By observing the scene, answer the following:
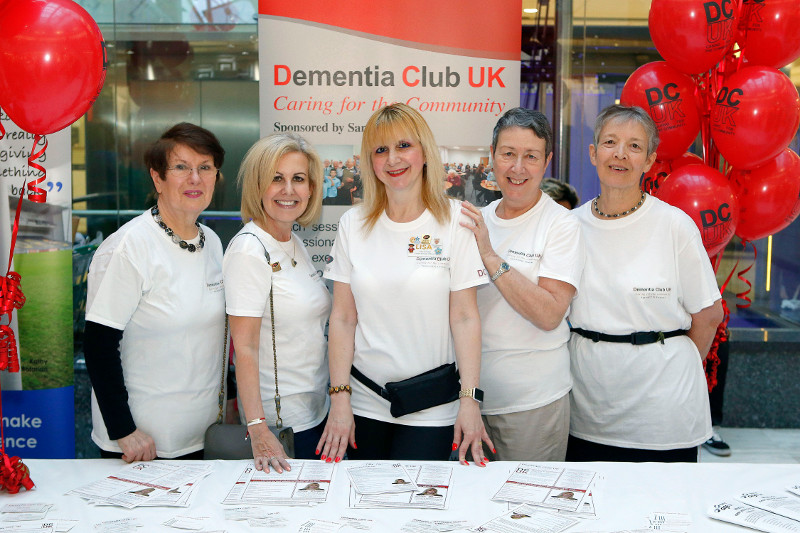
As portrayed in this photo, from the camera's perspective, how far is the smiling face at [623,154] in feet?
7.93

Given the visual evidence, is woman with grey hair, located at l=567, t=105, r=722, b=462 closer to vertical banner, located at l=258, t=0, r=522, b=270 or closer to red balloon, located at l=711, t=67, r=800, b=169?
red balloon, located at l=711, t=67, r=800, b=169

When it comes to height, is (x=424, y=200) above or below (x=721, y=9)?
below

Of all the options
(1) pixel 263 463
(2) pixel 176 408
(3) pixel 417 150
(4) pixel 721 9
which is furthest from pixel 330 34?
(1) pixel 263 463

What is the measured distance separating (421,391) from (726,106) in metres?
1.73

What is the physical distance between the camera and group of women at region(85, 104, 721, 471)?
88.4 inches

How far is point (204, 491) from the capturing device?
185cm

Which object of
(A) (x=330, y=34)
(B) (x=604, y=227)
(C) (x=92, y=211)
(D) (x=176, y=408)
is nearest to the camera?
(D) (x=176, y=408)

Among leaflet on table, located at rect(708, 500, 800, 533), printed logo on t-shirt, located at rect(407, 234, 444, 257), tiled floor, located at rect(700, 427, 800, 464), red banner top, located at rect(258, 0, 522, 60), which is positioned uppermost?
red banner top, located at rect(258, 0, 522, 60)

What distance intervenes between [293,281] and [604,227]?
109 cm

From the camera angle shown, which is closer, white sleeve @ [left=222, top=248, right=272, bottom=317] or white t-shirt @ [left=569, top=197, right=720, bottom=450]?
white sleeve @ [left=222, top=248, right=272, bottom=317]

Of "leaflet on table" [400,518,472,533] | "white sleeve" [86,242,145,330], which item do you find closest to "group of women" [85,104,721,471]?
"white sleeve" [86,242,145,330]

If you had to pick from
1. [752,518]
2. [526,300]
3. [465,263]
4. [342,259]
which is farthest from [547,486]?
[342,259]

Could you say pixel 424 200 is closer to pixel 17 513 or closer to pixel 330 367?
pixel 330 367

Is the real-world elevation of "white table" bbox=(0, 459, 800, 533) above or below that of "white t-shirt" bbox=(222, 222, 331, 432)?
below
